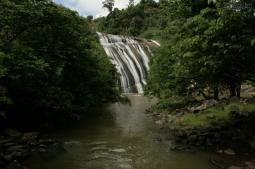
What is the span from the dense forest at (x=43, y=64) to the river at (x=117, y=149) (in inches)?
63.5

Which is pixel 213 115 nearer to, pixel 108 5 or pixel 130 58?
pixel 130 58

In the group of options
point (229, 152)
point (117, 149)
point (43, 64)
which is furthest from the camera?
point (43, 64)

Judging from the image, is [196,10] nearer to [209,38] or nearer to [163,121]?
[209,38]

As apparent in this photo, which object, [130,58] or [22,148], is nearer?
[22,148]

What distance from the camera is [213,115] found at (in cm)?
1836

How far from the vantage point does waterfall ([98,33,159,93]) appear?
35906 millimetres

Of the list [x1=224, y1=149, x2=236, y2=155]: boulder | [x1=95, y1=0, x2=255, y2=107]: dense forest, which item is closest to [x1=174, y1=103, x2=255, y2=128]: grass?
[x1=95, y1=0, x2=255, y2=107]: dense forest

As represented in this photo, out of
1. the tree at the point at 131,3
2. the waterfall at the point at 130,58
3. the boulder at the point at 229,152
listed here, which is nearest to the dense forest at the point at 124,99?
the boulder at the point at 229,152

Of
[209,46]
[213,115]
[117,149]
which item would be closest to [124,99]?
[213,115]

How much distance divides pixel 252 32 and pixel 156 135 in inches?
284

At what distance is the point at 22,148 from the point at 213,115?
995cm

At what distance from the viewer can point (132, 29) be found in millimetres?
64000

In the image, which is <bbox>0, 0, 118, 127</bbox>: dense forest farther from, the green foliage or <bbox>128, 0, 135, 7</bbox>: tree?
<bbox>128, 0, 135, 7</bbox>: tree

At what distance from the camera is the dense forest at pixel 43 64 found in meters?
14.5
